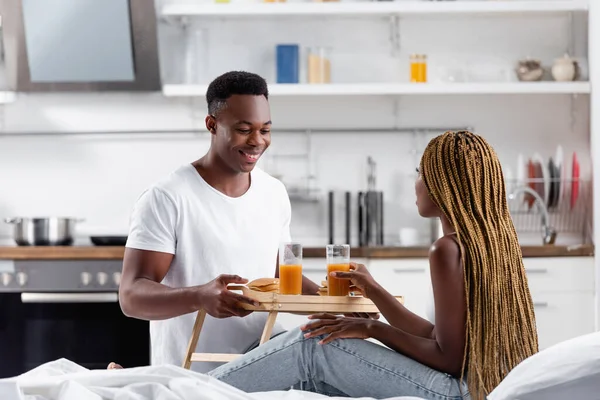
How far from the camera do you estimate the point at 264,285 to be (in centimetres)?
223

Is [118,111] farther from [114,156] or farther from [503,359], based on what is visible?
[503,359]

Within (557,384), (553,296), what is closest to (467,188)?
(557,384)

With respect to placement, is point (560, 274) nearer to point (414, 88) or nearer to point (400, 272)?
point (400, 272)

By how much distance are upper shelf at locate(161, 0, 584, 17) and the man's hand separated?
2594mm

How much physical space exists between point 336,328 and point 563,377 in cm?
55

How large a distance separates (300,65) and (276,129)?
36cm

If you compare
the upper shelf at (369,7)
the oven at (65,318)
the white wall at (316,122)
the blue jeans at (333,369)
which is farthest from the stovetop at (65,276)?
the blue jeans at (333,369)

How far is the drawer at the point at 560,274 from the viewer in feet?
13.6

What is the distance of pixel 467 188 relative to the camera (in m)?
2.02

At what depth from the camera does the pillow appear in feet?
5.32

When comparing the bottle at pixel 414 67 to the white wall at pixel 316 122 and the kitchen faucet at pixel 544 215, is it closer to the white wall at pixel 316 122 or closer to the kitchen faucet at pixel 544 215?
the white wall at pixel 316 122

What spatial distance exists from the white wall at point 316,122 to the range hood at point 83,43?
136 mm

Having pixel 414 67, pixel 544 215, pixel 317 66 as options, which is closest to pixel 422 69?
pixel 414 67

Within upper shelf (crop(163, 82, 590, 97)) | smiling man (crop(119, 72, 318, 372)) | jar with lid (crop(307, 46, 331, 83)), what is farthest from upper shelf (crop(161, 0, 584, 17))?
smiling man (crop(119, 72, 318, 372))
